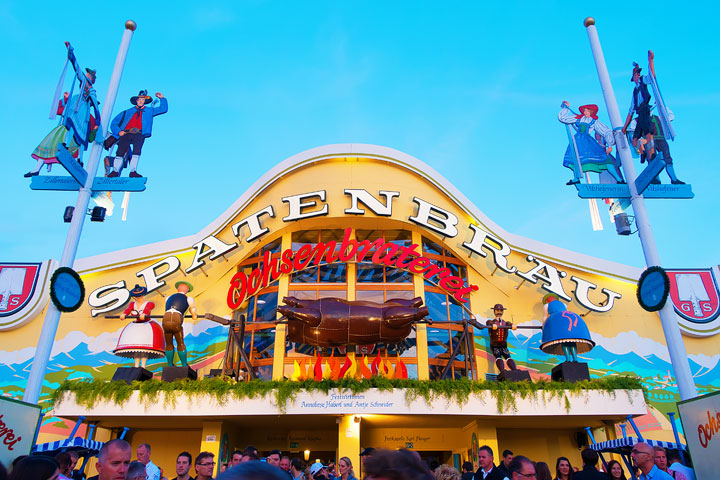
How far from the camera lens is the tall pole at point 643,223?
1088 cm

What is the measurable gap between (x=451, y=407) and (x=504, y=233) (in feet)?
29.1

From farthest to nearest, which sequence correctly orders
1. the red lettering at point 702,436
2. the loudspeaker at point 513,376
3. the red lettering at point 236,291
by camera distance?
the red lettering at point 236,291
the loudspeaker at point 513,376
the red lettering at point 702,436

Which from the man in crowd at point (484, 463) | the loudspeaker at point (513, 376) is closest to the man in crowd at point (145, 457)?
the man in crowd at point (484, 463)

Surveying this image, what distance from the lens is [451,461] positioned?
18156 millimetres

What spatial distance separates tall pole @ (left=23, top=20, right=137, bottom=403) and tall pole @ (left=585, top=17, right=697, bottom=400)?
42.9 feet

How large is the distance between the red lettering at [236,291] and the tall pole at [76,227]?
19.4 ft

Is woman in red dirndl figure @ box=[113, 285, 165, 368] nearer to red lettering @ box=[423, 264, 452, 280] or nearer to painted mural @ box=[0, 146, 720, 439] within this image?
painted mural @ box=[0, 146, 720, 439]

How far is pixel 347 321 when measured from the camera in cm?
1581

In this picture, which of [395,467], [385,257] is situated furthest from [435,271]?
[395,467]

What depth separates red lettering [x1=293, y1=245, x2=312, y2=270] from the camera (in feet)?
59.3

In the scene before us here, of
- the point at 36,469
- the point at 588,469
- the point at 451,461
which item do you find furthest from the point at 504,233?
the point at 36,469

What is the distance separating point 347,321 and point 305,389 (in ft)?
8.20

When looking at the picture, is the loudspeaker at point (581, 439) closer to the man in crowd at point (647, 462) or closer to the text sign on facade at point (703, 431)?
the text sign on facade at point (703, 431)

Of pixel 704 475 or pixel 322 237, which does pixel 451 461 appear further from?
pixel 704 475
